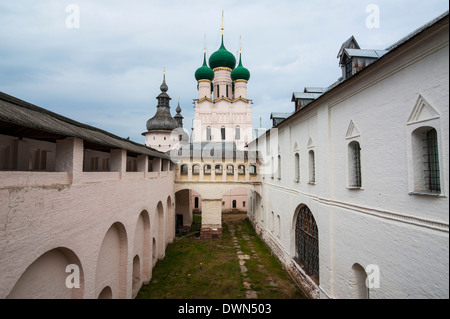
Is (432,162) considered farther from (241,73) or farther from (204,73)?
(204,73)

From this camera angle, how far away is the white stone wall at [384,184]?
4.86m

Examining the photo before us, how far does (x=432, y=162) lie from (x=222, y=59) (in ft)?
96.3

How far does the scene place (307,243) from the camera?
1116 centimetres

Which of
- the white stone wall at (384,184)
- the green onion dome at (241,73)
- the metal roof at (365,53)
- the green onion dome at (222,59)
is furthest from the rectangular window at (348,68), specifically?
the green onion dome at (222,59)

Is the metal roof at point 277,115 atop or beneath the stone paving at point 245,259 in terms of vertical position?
atop

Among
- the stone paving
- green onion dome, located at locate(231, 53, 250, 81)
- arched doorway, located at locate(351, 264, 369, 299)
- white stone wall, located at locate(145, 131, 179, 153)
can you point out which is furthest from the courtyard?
green onion dome, located at locate(231, 53, 250, 81)

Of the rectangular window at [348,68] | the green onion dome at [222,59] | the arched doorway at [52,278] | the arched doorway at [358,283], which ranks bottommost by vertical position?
the arched doorway at [358,283]

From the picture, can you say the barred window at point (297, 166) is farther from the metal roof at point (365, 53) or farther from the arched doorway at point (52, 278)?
the arched doorway at point (52, 278)

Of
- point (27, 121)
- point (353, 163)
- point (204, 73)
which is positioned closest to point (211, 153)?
point (353, 163)

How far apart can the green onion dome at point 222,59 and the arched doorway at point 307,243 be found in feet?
80.4

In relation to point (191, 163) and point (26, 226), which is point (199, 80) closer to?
point (191, 163)

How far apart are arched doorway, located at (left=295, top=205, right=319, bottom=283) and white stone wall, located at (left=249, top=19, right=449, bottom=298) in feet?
2.01

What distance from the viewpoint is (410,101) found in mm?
5445
